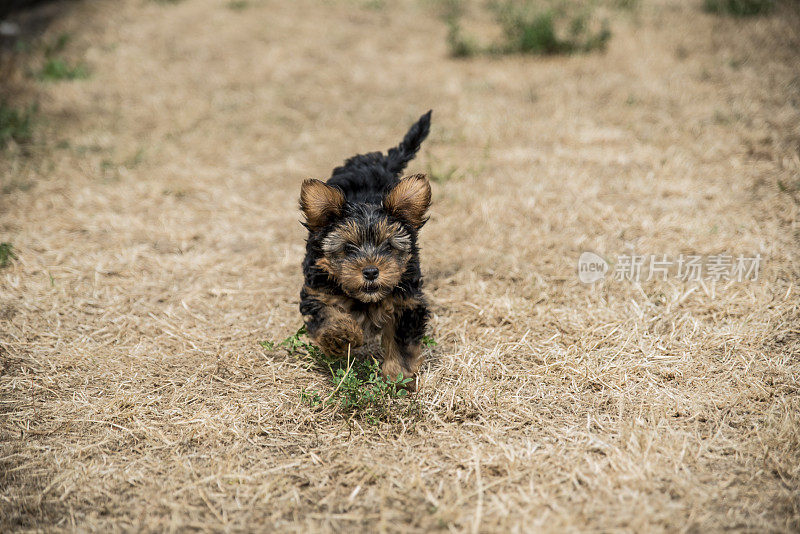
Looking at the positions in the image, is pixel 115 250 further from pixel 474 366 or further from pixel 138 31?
pixel 138 31

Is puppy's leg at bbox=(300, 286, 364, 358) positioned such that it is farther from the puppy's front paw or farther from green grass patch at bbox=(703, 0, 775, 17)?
green grass patch at bbox=(703, 0, 775, 17)

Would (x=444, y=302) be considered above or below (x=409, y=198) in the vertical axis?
below

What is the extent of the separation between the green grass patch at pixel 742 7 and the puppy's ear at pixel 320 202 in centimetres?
1047

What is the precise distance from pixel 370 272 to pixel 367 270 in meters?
0.02

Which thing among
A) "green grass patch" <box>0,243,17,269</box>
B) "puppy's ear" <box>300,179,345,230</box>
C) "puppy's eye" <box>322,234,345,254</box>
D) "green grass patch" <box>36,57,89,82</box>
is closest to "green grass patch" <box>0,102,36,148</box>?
"green grass patch" <box>36,57,89,82</box>

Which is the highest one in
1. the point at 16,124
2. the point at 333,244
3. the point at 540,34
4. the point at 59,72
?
the point at 540,34

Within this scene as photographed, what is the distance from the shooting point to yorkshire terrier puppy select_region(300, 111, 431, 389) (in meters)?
3.30

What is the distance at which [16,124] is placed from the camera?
7.73 meters

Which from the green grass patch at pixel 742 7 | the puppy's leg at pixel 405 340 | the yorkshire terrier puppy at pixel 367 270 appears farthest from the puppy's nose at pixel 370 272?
the green grass patch at pixel 742 7

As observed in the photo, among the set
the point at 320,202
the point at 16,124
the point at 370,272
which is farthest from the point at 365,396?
the point at 16,124

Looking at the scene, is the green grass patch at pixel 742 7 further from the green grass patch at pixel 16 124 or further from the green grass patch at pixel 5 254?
the green grass patch at pixel 5 254

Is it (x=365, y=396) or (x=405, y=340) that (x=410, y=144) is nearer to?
(x=405, y=340)

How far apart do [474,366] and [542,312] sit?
0.88m

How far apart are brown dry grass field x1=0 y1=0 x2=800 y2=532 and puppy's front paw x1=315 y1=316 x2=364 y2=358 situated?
411 millimetres
